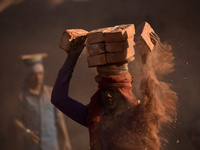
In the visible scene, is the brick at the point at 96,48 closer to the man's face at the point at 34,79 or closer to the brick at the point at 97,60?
the brick at the point at 97,60

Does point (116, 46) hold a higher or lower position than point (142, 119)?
higher

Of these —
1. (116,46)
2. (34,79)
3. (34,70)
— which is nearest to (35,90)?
(34,79)

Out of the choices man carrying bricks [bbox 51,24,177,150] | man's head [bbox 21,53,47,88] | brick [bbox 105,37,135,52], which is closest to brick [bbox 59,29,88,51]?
man carrying bricks [bbox 51,24,177,150]

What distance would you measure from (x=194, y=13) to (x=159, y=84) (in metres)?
2.83

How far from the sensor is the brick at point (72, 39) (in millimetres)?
2439

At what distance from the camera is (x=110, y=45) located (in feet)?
7.64

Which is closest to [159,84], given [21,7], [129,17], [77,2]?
[129,17]

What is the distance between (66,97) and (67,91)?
Answer: 0.16 feet

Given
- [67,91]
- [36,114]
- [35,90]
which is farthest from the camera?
[35,90]

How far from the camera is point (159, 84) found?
253cm

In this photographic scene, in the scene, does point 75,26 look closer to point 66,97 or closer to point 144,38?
point 66,97

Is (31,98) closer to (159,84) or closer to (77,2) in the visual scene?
(77,2)

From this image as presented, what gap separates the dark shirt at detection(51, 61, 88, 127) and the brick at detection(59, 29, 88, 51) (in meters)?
0.13

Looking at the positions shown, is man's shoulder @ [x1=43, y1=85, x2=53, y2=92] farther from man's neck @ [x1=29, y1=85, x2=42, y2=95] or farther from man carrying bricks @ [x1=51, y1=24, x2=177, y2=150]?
man carrying bricks @ [x1=51, y1=24, x2=177, y2=150]
